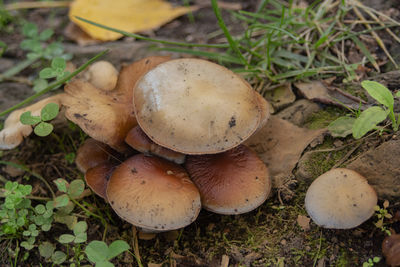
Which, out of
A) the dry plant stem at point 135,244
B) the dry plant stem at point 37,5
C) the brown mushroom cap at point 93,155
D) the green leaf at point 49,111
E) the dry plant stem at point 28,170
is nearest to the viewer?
the dry plant stem at point 135,244

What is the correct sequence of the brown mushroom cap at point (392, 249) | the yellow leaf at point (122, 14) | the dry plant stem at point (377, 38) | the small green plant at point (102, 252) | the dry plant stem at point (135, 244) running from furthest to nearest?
1. the yellow leaf at point (122, 14)
2. the dry plant stem at point (377, 38)
3. the dry plant stem at point (135, 244)
4. the small green plant at point (102, 252)
5. the brown mushroom cap at point (392, 249)

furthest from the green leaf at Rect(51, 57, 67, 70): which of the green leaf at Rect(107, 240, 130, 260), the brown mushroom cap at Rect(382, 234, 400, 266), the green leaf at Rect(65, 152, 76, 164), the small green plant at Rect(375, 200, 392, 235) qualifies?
the brown mushroom cap at Rect(382, 234, 400, 266)

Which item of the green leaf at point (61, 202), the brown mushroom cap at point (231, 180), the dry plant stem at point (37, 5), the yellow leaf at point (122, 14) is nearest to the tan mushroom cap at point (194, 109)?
the brown mushroom cap at point (231, 180)

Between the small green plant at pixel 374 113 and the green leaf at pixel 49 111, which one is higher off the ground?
the small green plant at pixel 374 113

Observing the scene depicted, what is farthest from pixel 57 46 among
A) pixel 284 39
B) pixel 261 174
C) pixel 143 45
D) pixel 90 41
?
pixel 261 174

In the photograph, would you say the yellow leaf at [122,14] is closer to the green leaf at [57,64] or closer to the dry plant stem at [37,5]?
the dry plant stem at [37,5]

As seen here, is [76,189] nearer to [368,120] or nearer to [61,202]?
[61,202]
